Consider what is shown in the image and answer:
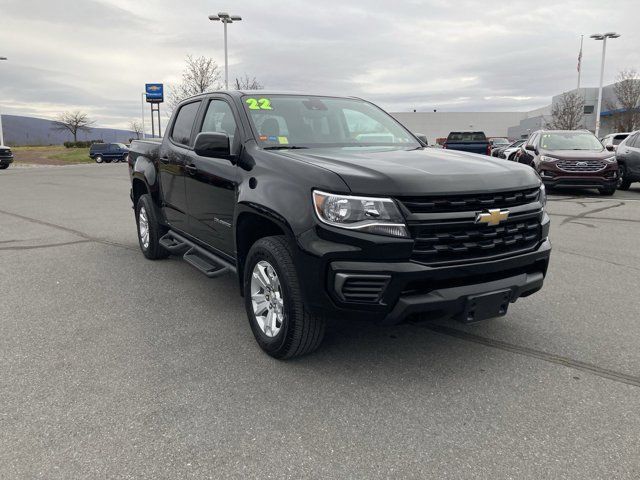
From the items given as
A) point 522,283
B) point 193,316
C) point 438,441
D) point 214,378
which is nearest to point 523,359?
point 522,283

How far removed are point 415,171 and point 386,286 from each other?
0.71 metres

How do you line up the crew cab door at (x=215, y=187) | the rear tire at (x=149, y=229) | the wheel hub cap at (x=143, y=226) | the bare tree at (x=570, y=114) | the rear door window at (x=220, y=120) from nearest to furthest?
the crew cab door at (x=215, y=187), the rear door window at (x=220, y=120), the rear tire at (x=149, y=229), the wheel hub cap at (x=143, y=226), the bare tree at (x=570, y=114)

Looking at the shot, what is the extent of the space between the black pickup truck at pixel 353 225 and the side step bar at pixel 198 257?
0.04 m

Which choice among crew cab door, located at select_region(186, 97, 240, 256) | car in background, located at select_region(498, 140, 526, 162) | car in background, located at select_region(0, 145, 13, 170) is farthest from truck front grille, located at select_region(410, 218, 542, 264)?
car in background, located at select_region(0, 145, 13, 170)

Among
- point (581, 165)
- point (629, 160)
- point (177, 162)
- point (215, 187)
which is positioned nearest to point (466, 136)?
point (629, 160)

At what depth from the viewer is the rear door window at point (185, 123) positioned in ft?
16.8

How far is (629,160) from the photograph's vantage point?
45.9 feet

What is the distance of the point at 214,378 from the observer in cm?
332

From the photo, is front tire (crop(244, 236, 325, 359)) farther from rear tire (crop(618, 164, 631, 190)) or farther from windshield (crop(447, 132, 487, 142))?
windshield (crop(447, 132, 487, 142))

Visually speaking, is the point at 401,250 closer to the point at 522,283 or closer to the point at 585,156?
the point at 522,283

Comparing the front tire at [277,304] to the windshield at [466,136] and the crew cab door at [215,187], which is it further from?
the windshield at [466,136]

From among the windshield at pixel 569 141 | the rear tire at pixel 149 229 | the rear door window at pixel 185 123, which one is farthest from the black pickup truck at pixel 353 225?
the windshield at pixel 569 141

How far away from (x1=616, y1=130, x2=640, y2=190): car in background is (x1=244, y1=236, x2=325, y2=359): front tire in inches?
525

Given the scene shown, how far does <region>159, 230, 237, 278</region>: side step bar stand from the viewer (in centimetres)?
437
